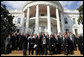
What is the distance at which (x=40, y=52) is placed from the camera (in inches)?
336

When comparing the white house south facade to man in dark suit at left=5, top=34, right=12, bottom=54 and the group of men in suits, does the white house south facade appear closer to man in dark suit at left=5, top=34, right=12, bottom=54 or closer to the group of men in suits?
the group of men in suits

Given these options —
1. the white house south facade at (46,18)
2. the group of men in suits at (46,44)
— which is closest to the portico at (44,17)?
the white house south facade at (46,18)

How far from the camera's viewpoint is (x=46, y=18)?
80.2 ft

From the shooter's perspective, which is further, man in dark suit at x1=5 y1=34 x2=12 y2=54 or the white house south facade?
the white house south facade

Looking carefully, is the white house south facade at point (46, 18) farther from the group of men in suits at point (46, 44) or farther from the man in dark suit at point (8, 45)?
the man in dark suit at point (8, 45)

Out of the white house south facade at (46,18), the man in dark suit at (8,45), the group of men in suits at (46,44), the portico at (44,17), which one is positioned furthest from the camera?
the white house south facade at (46,18)

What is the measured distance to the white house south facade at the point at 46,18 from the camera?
80.3ft

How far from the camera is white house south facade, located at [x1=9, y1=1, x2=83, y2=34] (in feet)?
80.3

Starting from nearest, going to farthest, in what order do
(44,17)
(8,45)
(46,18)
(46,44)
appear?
(46,44), (8,45), (44,17), (46,18)

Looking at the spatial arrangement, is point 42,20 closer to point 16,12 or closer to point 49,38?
point 16,12

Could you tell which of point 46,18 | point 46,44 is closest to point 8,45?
point 46,44

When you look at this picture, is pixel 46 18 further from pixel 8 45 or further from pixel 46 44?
pixel 8 45

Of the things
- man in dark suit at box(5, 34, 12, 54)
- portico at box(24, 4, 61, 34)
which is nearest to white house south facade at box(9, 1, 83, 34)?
portico at box(24, 4, 61, 34)

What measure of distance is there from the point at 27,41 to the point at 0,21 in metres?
8.59
